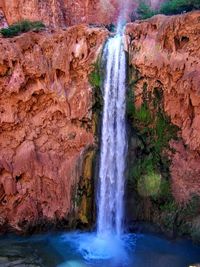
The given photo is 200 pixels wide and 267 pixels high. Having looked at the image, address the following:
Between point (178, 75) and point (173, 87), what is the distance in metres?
0.50

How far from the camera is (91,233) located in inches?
603

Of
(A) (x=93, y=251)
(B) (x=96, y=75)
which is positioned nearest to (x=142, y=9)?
(B) (x=96, y=75)

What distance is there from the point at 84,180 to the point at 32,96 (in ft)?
12.8

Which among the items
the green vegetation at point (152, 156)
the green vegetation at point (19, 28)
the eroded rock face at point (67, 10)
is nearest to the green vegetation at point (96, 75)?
the green vegetation at point (152, 156)

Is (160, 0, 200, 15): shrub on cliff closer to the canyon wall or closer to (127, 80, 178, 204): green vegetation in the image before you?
the canyon wall

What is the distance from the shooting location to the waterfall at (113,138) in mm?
15531

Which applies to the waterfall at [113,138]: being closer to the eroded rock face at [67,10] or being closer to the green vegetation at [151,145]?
the green vegetation at [151,145]

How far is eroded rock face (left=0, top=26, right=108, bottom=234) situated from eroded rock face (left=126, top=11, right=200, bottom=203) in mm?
2004

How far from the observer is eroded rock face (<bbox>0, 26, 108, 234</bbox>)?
1525cm

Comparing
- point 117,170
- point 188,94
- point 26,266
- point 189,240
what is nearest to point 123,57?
point 188,94

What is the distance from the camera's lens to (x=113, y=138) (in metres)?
15.7

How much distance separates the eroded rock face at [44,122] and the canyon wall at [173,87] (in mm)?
1819

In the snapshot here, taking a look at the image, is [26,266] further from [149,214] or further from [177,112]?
[177,112]

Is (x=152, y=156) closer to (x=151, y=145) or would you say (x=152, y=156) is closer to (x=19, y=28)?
(x=151, y=145)
